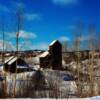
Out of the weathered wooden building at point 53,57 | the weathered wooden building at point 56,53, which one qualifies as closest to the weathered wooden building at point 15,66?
the weathered wooden building at point 53,57


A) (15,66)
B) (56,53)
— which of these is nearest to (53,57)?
(56,53)

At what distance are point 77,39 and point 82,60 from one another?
1.86 meters

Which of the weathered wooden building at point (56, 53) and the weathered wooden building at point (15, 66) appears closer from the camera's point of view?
the weathered wooden building at point (15, 66)

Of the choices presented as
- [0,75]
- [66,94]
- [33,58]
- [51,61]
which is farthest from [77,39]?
[33,58]

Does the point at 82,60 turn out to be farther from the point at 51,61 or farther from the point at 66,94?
the point at 66,94

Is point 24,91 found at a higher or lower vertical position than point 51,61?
lower

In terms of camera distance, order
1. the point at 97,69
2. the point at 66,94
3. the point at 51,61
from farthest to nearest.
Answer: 1. the point at 51,61
2. the point at 97,69
3. the point at 66,94

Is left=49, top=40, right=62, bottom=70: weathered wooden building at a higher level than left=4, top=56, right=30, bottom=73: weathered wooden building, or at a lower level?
higher

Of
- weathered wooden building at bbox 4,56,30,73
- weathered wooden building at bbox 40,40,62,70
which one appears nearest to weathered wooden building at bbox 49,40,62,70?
weathered wooden building at bbox 40,40,62,70

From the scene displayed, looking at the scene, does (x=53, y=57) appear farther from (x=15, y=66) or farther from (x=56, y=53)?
(x=15, y=66)

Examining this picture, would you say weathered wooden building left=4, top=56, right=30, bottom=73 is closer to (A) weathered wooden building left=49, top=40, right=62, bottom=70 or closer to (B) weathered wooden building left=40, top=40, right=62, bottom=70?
(B) weathered wooden building left=40, top=40, right=62, bottom=70

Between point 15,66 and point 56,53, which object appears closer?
point 15,66

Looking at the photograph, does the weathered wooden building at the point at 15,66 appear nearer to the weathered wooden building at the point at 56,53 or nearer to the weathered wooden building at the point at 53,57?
the weathered wooden building at the point at 53,57

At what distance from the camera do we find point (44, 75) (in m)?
9.11
